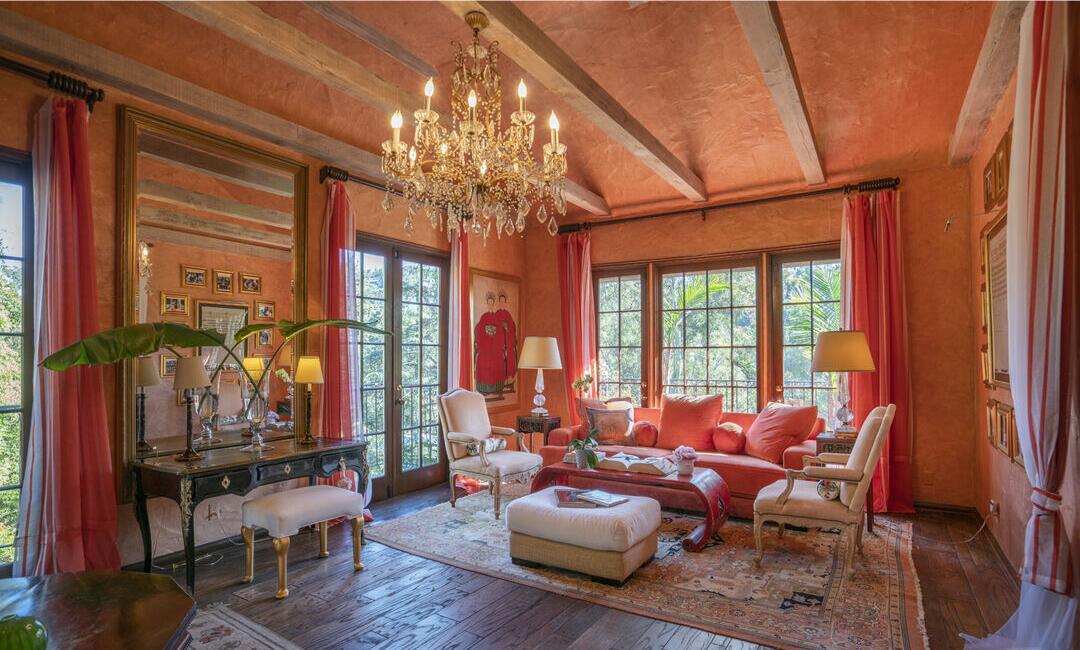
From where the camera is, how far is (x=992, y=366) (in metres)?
4.14

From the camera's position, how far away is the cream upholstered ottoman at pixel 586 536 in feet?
11.1

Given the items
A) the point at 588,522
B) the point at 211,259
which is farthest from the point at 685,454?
the point at 211,259

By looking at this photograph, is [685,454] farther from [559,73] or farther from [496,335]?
[496,335]

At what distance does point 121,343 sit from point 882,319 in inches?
221

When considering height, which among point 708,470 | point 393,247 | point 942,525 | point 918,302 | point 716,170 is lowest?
point 942,525

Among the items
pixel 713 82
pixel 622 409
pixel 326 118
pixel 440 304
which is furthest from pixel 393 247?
pixel 713 82

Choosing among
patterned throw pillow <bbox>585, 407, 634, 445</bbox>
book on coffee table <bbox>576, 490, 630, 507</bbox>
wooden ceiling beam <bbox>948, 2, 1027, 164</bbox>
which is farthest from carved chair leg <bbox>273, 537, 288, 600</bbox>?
wooden ceiling beam <bbox>948, 2, 1027, 164</bbox>

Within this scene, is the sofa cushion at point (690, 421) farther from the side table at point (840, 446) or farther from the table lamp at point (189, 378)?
the table lamp at point (189, 378)

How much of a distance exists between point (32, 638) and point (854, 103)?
19.0ft

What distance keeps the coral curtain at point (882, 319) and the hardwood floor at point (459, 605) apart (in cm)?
101

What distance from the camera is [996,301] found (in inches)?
154

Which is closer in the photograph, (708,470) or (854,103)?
(708,470)

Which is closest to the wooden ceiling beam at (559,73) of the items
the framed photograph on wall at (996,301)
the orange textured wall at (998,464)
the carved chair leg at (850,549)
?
the orange textured wall at (998,464)

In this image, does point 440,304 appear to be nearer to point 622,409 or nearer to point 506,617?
point 622,409
